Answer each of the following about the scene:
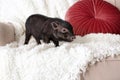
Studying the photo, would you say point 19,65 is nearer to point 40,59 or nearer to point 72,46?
point 40,59

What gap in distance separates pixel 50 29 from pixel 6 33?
301mm

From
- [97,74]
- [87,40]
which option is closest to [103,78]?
[97,74]

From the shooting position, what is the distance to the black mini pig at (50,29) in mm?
1271

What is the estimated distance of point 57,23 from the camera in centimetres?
128

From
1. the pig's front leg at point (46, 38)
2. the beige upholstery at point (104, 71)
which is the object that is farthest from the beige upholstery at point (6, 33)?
the beige upholstery at point (104, 71)

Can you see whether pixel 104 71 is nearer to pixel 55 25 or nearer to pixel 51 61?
pixel 51 61

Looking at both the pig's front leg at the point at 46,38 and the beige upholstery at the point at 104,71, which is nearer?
the beige upholstery at the point at 104,71

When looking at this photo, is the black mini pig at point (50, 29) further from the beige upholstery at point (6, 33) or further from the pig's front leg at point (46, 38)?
the beige upholstery at point (6, 33)

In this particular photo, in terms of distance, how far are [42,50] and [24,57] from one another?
3.9 inches

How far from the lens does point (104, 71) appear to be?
1056 millimetres

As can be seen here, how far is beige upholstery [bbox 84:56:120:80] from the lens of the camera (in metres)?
1.05

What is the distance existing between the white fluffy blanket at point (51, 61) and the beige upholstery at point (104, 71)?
0.08ft

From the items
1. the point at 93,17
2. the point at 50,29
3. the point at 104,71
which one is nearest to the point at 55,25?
the point at 50,29

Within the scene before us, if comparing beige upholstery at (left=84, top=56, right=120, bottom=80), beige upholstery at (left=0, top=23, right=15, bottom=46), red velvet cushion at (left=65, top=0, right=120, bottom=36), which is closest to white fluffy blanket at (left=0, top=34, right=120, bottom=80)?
beige upholstery at (left=84, top=56, right=120, bottom=80)
